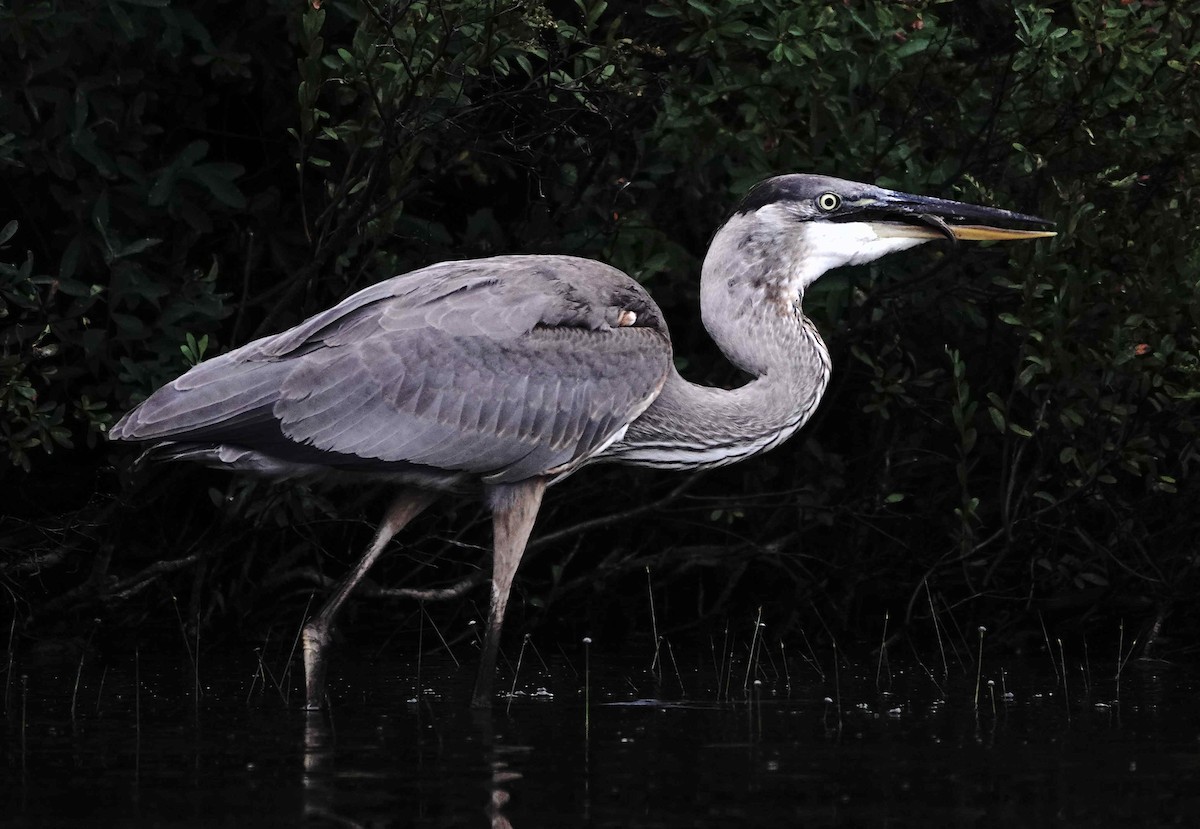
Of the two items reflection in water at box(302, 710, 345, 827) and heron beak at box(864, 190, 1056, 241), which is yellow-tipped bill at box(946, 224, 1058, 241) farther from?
reflection in water at box(302, 710, 345, 827)

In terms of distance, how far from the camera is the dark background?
24.4 feet

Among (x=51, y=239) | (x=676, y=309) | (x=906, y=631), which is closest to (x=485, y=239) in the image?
(x=676, y=309)

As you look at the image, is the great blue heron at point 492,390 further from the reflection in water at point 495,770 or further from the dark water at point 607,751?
the dark water at point 607,751

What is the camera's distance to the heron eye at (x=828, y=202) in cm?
739

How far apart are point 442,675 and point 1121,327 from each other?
3210mm

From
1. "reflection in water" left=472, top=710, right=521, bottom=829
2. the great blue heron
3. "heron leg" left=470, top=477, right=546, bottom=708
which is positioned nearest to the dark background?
the great blue heron

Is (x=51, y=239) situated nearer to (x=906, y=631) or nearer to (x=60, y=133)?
(x=60, y=133)

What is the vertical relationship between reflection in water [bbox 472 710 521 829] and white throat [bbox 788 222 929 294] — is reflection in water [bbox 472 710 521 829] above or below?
below

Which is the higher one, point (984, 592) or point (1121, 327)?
point (1121, 327)

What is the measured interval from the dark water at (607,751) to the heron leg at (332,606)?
0.54ft

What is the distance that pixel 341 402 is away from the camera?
6766 millimetres

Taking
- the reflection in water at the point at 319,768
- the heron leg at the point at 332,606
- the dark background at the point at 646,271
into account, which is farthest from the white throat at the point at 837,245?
the reflection in water at the point at 319,768

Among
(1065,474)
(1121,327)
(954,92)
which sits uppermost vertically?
(954,92)

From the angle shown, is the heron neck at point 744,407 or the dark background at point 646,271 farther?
the dark background at point 646,271
